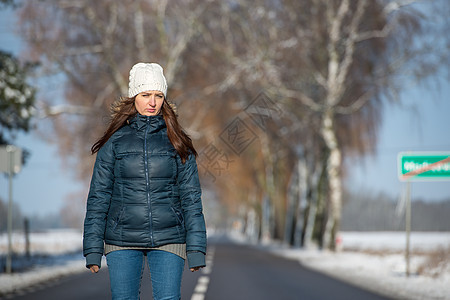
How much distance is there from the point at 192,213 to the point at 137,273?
0.48 meters

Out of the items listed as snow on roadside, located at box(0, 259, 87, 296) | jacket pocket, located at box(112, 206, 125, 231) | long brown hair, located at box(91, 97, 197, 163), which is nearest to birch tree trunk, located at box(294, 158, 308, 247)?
snow on roadside, located at box(0, 259, 87, 296)

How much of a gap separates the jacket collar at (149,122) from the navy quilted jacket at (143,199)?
22 mm

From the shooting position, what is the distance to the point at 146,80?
13.7 feet

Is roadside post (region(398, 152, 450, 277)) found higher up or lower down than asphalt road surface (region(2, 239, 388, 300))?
higher up

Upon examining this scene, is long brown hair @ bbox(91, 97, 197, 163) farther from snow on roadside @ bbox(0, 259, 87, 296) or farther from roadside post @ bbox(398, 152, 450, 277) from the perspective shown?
roadside post @ bbox(398, 152, 450, 277)

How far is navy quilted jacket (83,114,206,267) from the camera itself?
3.94m

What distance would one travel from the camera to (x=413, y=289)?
1125 cm

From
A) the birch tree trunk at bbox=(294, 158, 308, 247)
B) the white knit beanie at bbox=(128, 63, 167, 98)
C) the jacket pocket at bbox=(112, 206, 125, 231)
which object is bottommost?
the birch tree trunk at bbox=(294, 158, 308, 247)

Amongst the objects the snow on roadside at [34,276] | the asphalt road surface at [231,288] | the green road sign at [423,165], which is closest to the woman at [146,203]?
the asphalt road surface at [231,288]

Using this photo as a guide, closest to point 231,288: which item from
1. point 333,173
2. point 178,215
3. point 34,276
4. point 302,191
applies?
point 34,276

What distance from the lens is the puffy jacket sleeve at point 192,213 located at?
13.1 ft

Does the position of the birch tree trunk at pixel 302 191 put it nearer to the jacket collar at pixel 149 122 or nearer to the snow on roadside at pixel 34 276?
the snow on roadside at pixel 34 276

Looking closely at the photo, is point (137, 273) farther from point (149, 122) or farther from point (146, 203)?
point (149, 122)

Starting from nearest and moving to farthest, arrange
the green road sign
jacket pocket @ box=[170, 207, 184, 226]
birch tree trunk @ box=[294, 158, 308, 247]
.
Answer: jacket pocket @ box=[170, 207, 184, 226]
the green road sign
birch tree trunk @ box=[294, 158, 308, 247]
